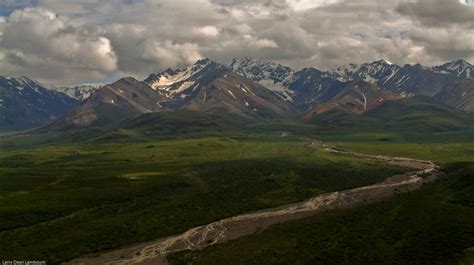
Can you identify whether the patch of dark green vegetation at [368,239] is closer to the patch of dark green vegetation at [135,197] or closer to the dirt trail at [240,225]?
the dirt trail at [240,225]

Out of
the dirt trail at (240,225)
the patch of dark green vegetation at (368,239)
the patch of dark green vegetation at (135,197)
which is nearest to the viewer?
the patch of dark green vegetation at (368,239)

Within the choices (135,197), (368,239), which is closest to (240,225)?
(368,239)

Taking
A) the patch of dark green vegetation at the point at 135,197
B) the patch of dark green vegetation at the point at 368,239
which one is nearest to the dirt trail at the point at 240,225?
the patch of dark green vegetation at the point at 135,197

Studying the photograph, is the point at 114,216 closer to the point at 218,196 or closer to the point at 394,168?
the point at 218,196

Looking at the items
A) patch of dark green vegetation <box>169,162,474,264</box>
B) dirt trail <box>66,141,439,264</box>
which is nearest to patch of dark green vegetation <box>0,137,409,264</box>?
dirt trail <box>66,141,439,264</box>

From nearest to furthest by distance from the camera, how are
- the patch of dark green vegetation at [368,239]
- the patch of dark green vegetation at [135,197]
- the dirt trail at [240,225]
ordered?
the patch of dark green vegetation at [368,239] < the dirt trail at [240,225] < the patch of dark green vegetation at [135,197]

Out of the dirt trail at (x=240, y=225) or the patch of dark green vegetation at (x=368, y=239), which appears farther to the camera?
the dirt trail at (x=240, y=225)
